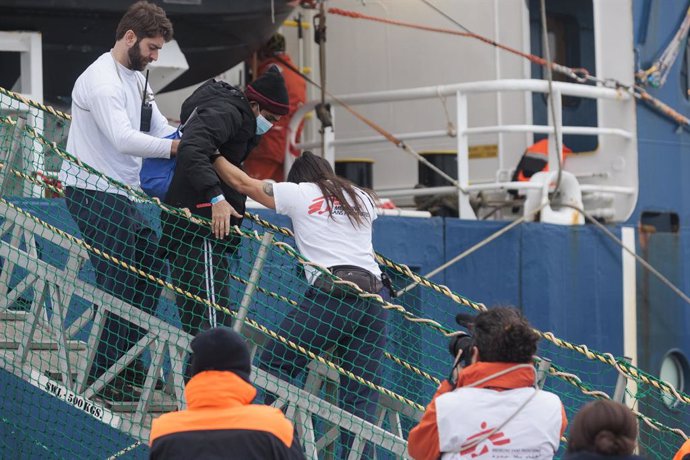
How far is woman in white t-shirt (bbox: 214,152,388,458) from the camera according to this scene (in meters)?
5.79

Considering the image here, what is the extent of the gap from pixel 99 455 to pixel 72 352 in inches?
33.7

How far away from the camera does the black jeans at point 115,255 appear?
5.88m

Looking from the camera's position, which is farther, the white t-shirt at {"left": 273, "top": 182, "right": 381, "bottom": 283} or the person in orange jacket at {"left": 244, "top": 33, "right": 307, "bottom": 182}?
the person in orange jacket at {"left": 244, "top": 33, "right": 307, "bottom": 182}

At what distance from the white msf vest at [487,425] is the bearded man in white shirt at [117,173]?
1985mm

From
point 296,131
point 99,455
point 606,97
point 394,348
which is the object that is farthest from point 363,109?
point 99,455

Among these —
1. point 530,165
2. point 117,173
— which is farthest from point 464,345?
point 530,165

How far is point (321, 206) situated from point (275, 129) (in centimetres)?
567

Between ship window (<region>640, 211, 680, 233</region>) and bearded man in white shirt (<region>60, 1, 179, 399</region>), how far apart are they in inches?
232

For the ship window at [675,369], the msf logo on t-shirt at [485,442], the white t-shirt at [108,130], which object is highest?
the white t-shirt at [108,130]

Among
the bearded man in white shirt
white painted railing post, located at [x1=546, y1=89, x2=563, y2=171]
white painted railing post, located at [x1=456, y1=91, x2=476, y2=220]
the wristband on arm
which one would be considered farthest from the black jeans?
white painted railing post, located at [x1=546, y1=89, x2=563, y2=171]

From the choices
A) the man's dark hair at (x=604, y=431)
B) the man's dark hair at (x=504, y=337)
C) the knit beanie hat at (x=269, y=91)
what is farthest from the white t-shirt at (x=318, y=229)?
the man's dark hair at (x=604, y=431)

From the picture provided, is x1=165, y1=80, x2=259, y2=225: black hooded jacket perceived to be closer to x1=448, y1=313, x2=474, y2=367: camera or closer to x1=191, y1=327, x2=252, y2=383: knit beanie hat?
x1=448, y1=313, x2=474, y2=367: camera

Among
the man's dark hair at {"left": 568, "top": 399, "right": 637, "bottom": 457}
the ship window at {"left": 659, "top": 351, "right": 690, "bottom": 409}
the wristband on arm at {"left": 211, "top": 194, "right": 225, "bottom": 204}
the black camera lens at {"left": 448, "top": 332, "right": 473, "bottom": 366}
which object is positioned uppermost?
the wristband on arm at {"left": 211, "top": 194, "right": 225, "bottom": 204}

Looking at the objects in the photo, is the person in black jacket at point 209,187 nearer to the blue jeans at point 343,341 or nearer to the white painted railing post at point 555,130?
the blue jeans at point 343,341
